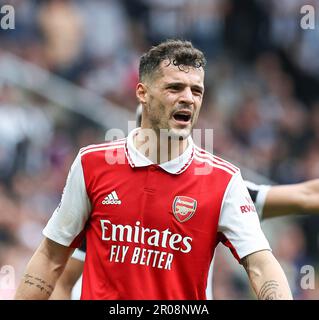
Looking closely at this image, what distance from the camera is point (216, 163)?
437 centimetres

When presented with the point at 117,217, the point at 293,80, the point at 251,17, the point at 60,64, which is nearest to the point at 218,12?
the point at 251,17

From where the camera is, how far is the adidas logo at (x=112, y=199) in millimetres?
4316

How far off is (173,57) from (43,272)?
3.90 feet

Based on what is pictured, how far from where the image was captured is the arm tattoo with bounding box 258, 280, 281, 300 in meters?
3.99

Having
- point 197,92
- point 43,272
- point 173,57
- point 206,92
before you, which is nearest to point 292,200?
point 197,92

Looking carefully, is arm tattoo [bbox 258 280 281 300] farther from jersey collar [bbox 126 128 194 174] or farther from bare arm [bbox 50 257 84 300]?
bare arm [bbox 50 257 84 300]

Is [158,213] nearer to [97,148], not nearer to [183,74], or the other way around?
[97,148]

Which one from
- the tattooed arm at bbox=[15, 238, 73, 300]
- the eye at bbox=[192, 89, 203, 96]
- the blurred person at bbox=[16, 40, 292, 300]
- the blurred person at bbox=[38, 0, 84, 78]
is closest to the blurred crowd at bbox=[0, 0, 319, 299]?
the blurred person at bbox=[38, 0, 84, 78]

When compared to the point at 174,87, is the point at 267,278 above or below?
below

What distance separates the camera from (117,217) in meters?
4.29

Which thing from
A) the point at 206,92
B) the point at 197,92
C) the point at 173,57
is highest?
the point at 206,92

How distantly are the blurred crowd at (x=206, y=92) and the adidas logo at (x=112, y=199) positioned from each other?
15.2 feet

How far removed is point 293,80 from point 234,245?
732 cm

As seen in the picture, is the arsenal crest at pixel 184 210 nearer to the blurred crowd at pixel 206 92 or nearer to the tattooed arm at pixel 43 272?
the tattooed arm at pixel 43 272
